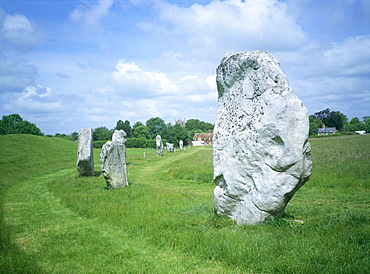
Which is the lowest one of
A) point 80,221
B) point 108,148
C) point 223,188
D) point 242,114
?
point 80,221

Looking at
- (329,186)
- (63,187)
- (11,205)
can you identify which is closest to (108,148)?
(63,187)

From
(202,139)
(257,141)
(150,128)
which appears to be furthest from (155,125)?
(257,141)

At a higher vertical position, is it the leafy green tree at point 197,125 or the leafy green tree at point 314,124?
the leafy green tree at point 197,125

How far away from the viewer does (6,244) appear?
718 cm

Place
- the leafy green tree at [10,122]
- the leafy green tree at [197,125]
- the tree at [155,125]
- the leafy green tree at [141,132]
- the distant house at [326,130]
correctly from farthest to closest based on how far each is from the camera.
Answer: the leafy green tree at [197,125] → the tree at [155,125] → the leafy green tree at [141,132] → the distant house at [326,130] → the leafy green tree at [10,122]

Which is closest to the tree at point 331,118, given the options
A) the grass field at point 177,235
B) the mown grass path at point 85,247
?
the grass field at point 177,235

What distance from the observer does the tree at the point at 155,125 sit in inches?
4590

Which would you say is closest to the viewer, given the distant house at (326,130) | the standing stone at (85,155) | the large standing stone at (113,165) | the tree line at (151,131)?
the large standing stone at (113,165)

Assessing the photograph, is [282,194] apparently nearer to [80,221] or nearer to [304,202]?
[304,202]

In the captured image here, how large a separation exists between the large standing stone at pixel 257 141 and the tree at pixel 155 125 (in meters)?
108

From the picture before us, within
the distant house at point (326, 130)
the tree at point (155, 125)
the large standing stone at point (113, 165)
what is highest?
the tree at point (155, 125)

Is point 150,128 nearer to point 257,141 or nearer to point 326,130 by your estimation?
point 326,130

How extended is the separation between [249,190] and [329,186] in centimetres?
717

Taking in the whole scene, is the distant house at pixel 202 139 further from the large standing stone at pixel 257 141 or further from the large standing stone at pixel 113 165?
the large standing stone at pixel 257 141
